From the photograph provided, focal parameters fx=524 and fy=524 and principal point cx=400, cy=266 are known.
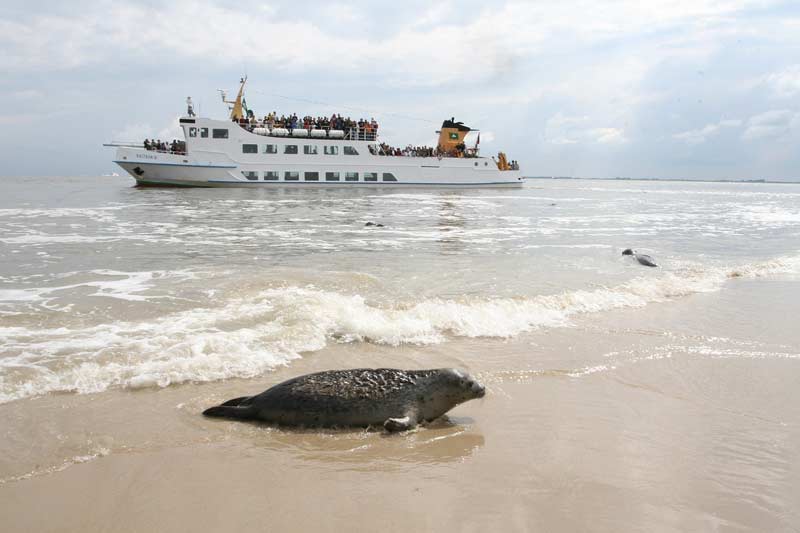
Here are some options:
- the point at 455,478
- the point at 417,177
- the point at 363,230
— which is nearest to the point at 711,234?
the point at 363,230

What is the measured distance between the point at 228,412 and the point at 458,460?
185cm

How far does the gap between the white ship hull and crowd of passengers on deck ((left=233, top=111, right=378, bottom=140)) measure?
1.11 meters

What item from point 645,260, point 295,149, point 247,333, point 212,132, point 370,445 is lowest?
point 370,445

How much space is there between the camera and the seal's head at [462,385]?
4.50 m

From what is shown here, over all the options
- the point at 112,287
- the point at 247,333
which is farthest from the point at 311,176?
the point at 247,333

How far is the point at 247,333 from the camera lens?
244 inches

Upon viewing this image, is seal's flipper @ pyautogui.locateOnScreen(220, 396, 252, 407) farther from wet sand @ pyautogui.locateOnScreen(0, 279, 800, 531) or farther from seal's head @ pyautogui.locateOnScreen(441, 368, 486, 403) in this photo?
seal's head @ pyautogui.locateOnScreen(441, 368, 486, 403)

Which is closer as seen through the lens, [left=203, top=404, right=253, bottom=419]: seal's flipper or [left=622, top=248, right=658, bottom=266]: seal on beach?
[left=203, top=404, right=253, bottom=419]: seal's flipper

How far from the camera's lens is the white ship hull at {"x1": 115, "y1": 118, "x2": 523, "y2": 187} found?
38.3m

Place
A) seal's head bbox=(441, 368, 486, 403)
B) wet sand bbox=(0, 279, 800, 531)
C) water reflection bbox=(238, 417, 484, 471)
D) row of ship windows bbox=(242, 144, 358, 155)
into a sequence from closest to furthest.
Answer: wet sand bbox=(0, 279, 800, 531) → water reflection bbox=(238, 417, 484, 471) → seal's head bbox=(441, 368, 486, 403) → row of ship windows bbox=(242, 144, 358, 155)

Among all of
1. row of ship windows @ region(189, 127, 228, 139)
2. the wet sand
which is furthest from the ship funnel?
the wet sand

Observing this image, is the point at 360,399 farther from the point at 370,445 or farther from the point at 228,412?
the point at 228,412

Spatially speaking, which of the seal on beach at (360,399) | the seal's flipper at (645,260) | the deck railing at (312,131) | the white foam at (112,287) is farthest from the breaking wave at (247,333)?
the deck railing at (312,131)

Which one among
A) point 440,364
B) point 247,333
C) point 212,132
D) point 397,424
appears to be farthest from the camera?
point 212,132
